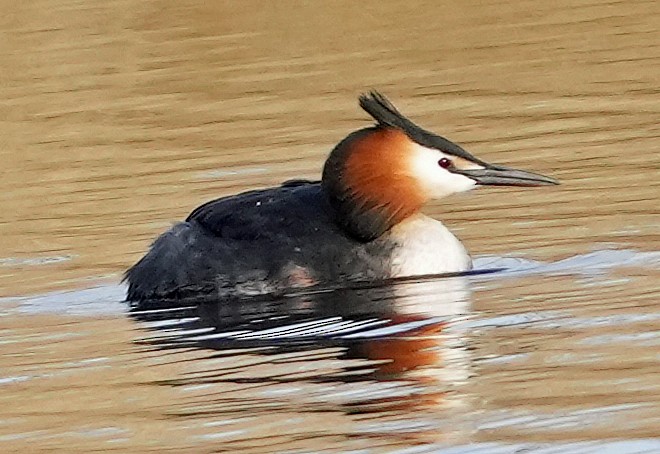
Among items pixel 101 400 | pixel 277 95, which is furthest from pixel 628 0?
pixel 101 400

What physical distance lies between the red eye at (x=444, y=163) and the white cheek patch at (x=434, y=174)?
0.5 inches

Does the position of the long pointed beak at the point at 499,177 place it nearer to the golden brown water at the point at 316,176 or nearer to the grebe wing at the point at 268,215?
the golden brown water at the point at 316,176

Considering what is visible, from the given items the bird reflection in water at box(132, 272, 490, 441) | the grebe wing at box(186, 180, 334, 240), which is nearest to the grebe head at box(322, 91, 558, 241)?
the grebe wing at box(186, 180, 334, 240)

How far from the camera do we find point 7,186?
14312 mm

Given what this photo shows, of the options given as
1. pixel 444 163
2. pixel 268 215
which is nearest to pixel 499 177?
pixel 444 163

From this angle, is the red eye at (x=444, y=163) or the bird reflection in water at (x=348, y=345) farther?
→ the red eye at (x=444, y=163)

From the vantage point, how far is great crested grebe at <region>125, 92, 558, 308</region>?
1038 centimetres

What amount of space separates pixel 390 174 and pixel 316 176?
300 centimetres

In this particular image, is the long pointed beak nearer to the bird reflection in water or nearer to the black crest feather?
the black crest feather

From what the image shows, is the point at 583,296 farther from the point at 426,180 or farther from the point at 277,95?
the point at 277,95

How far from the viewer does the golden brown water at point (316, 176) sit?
7.49 metres

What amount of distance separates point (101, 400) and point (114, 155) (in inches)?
281

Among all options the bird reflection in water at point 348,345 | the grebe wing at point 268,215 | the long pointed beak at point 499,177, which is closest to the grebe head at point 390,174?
the long pointed beak at point 499,177

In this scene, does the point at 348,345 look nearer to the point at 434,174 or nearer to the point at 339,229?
the point at 339,229
